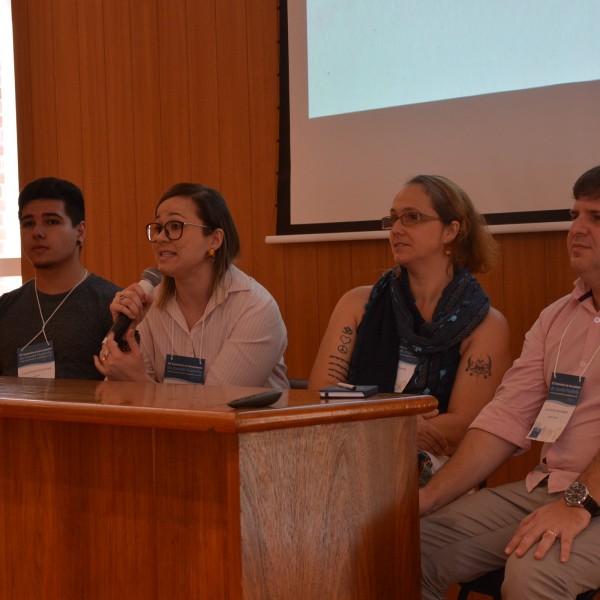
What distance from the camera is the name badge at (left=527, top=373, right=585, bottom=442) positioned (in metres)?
2.10

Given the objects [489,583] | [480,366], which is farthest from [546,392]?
[489,583]

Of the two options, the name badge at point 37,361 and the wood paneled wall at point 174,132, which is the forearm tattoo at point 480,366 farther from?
the name badge at point 37,361

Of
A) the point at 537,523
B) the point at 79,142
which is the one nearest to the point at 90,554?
the point at 537,523

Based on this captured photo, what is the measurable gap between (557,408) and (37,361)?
1732 mm

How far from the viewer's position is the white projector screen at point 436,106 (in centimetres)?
310

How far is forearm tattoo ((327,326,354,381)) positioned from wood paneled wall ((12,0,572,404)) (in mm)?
824

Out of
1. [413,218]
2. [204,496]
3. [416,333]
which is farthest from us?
[413,218]

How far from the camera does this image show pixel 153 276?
280 centimetres

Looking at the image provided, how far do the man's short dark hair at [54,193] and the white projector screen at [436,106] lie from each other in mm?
929

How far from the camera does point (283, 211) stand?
12.5 ft

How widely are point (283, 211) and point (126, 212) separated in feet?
3.11

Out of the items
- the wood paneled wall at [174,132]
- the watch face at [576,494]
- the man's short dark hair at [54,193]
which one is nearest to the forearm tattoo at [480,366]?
the watch face at [576,494]

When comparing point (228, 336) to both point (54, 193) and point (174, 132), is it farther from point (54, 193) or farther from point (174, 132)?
point (174, 132)

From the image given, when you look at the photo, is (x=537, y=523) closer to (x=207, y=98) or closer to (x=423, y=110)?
(x=423, y=110)
